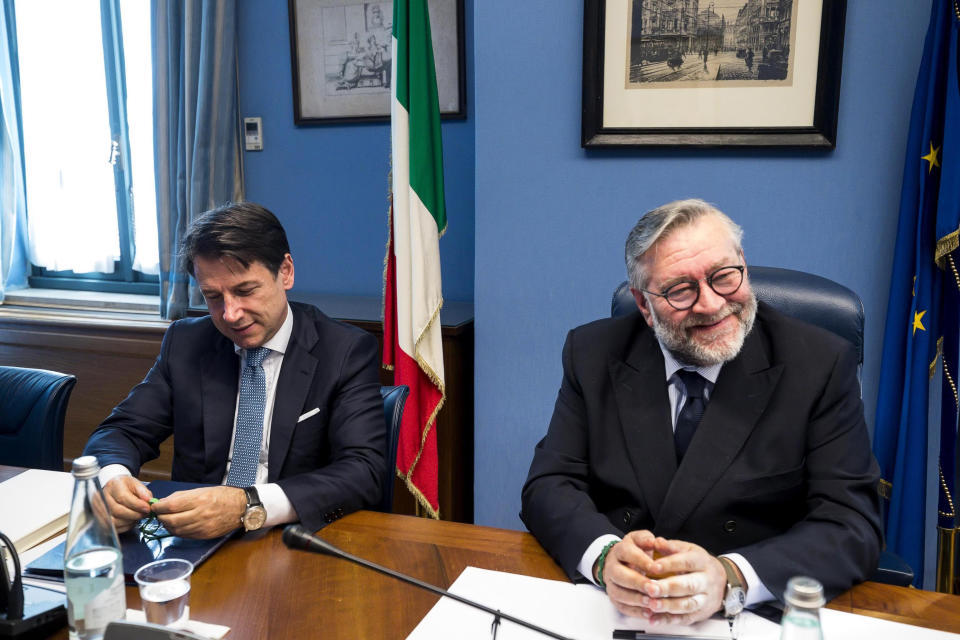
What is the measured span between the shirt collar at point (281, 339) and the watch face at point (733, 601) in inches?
43.8

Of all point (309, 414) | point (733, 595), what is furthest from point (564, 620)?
point (309, 414)

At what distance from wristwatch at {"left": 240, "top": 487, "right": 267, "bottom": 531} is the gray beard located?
0.83 meters

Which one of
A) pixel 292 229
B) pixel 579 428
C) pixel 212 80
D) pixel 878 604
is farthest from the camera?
pixel 292 229

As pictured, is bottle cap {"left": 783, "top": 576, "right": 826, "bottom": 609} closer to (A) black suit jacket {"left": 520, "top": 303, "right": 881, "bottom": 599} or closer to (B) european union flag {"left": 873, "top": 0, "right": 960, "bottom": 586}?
(A) black suit jacket {"left": 520, "top": 303, "right": 881, "bottom": 599}

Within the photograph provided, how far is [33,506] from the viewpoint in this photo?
1354 mm

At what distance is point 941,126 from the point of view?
1920mm

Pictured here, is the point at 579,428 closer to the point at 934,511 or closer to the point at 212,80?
the point at 934,511

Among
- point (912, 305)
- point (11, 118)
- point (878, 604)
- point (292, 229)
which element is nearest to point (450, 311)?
point (292, 229)

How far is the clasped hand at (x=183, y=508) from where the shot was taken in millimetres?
1217

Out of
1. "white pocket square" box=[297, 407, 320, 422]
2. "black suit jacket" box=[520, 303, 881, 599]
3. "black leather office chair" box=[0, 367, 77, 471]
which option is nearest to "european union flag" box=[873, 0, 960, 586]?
"black suit jacket" box=[520, 303, 881, 599]

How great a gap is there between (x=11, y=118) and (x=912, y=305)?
4.09 meters

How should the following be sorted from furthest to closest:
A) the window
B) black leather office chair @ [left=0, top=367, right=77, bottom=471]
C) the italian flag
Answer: the window
the italian flag
black leather office chair @ [left=0, top=367, right=77, bottom=471]

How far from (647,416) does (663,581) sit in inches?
19.5

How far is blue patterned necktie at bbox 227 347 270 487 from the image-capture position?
164 centimetres
